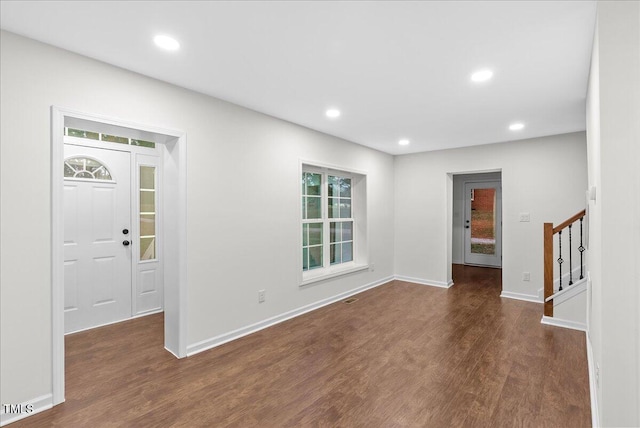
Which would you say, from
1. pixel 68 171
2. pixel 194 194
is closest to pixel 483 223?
pixel 194 194

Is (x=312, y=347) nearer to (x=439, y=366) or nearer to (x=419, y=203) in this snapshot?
(x=439, y=366)

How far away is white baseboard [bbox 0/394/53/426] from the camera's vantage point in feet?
6.48

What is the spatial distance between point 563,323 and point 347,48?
3.94 m

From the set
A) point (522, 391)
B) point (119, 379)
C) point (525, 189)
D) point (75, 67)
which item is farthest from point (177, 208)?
point (525, 189)

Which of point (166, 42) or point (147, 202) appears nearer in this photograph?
point (166, 42)

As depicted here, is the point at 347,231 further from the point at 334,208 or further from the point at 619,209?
the point at 619,209

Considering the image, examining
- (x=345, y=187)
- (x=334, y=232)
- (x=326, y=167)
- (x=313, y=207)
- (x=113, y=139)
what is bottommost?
(x=334, y=232)

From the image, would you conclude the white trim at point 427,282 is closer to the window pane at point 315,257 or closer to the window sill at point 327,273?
the window sill at point 327,273

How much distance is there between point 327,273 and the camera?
4.70 metres

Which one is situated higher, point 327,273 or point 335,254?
point 335,254

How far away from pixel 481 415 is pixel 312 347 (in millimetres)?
1545

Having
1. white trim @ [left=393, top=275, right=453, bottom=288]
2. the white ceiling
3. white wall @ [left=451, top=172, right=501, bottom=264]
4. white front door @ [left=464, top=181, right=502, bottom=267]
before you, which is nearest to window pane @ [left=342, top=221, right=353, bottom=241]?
white trim @ [left=393, top=275, right=453, bottom=288]

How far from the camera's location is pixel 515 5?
5.71 ft

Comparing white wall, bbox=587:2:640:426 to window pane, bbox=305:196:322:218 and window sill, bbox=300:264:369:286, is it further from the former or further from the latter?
window pane, bbox=305:196:322:218
